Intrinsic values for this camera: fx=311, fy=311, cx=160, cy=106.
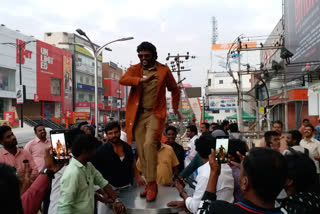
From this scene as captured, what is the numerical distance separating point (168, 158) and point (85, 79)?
4959 centimetres

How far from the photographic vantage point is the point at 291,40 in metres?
11.8

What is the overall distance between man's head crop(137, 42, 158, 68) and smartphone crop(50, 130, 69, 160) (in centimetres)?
128

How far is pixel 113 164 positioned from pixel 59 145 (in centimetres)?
95

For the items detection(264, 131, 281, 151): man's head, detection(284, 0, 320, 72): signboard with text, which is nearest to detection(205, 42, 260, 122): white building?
detection(284, 0, 320, 72): signboard with text

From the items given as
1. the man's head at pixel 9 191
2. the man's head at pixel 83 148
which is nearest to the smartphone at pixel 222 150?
the man's head at pixel 83 148

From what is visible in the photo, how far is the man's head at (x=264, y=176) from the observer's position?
1.64 metres

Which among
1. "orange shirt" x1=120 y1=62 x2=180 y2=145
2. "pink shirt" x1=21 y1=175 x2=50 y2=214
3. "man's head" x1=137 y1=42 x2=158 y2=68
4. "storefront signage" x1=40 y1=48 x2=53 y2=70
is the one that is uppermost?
"storefront signage" x1=40 y1=48 x2=53 y2=70

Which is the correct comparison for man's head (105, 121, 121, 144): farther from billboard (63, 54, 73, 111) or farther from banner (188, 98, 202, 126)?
billboard (63, 54, 73, 111)

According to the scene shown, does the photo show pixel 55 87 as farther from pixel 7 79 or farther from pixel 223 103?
pixel 223 103

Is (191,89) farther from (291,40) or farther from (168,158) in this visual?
(168,158)

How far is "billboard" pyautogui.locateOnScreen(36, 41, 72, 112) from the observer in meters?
38.4

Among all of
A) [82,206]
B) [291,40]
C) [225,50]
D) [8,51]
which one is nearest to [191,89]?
[291,40]

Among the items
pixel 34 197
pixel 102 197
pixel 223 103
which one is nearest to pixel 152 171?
pixel 102 197

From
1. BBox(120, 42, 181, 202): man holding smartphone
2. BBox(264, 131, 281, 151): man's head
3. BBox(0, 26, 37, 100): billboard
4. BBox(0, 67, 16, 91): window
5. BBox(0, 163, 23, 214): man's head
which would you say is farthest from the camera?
BBox(0, 67, 16, 91): window
